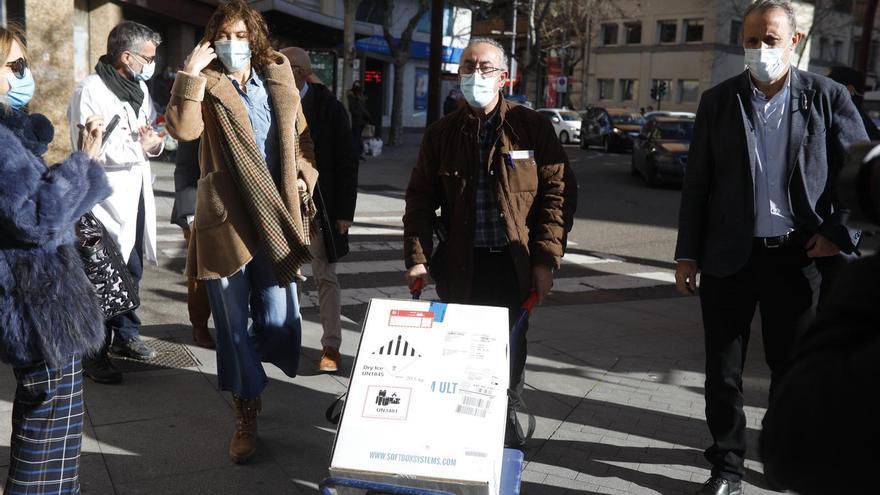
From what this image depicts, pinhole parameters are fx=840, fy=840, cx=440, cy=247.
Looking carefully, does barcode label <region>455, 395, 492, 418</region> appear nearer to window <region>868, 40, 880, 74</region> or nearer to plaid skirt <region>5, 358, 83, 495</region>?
plaid skirt <region>5, 358, 83, 495</region>

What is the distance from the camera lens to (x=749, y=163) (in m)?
3.51

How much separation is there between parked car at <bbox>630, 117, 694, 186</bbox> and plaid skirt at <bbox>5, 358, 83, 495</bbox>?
16212 mm

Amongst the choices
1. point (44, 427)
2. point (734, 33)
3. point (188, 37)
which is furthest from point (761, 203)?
point (734, 33)

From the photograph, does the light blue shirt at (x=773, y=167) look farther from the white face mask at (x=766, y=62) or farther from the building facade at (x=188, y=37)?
the building facade at (x=188, y=37)

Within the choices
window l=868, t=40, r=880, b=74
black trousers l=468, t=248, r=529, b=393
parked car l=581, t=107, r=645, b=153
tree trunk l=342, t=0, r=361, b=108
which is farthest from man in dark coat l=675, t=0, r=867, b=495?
window l=868, t=40, r=880, b=74

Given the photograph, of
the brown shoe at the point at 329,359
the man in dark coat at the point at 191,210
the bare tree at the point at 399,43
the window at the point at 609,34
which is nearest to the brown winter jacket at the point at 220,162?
the brown shoe at the point at 329,359

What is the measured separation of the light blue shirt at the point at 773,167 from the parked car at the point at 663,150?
14614 mm

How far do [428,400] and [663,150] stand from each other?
55.3ft

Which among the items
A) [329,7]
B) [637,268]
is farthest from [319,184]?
[329,7]

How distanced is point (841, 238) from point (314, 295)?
Answer: 15.9 feet

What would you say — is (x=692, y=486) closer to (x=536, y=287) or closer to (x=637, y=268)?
(x=536, y=287)

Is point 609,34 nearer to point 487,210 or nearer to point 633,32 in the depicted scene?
point 633,32

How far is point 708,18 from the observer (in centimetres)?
5228

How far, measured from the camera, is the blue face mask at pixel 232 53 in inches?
147
